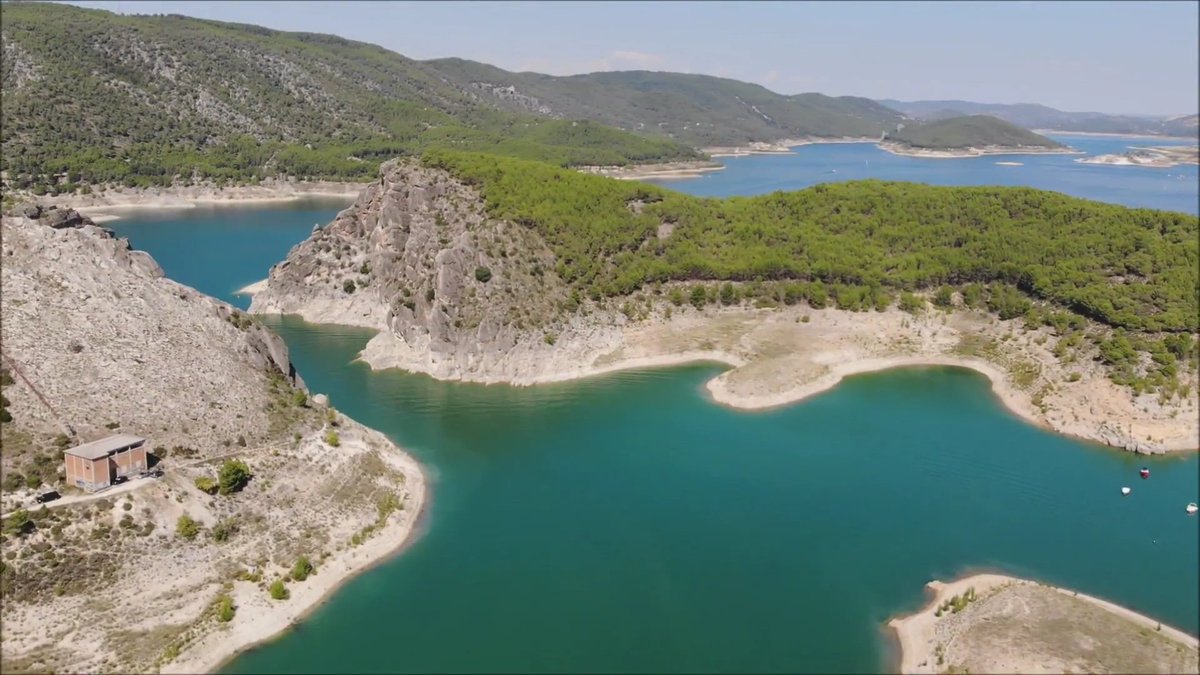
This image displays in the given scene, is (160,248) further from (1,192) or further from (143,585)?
(143,585)

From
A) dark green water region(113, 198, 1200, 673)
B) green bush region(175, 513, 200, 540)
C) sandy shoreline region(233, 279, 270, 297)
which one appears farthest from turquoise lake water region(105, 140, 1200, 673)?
sandy shoreline region(233, 279, 270, 297)

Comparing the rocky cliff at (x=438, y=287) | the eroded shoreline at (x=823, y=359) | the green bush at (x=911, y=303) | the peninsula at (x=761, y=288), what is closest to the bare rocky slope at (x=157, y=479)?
the rocky cliff at (x=438, y=287)

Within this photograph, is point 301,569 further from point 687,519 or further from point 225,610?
point 687,519

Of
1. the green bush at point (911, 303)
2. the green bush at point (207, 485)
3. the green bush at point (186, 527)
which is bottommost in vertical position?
the green bush at point (186, 527)

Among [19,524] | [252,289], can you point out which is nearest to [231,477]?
[19,524]

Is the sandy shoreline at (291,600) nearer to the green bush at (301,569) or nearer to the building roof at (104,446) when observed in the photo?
the green bush at (301,569)

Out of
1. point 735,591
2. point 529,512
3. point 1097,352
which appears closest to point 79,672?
point 529,512
